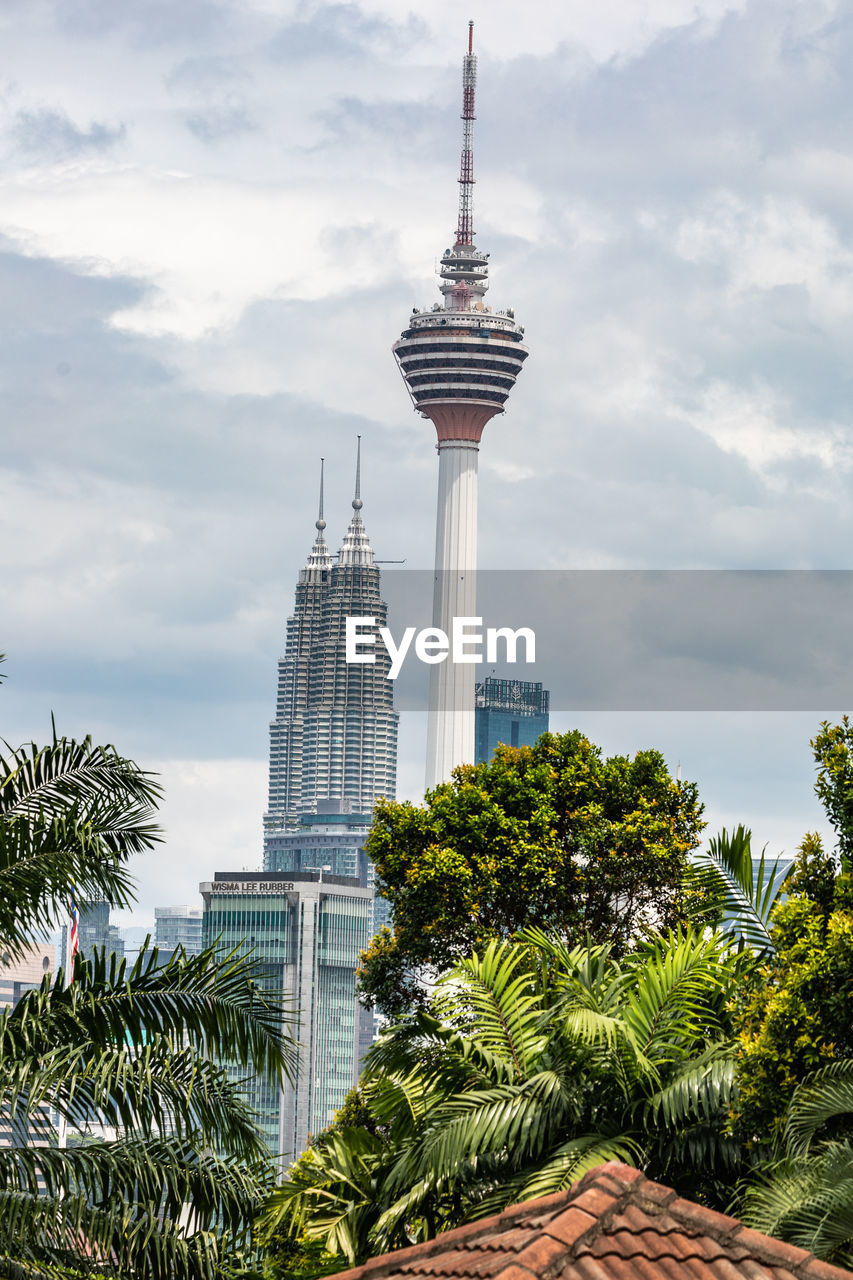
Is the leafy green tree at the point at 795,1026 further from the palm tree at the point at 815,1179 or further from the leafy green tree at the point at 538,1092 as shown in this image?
the leafy green tree at the point at 538,1092

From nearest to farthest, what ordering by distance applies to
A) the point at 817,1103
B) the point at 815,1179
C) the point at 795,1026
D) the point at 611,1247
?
the point at 611,1247 < the point at 815,1179 < the point at 817,1103 < the point at 795,1026

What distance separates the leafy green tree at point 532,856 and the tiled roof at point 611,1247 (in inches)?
760

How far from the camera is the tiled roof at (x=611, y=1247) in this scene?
1005 cm

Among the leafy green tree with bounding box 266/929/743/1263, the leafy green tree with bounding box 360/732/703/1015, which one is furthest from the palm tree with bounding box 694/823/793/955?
the leafy green tree with bounding box 360/732/703/1015

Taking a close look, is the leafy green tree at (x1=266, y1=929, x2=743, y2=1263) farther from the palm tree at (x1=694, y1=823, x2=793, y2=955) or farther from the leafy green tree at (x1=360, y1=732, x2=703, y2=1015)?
the leafy green tree at (x1=360, y1=732, x2=703, y2=1015)

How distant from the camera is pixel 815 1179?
12.1 meters

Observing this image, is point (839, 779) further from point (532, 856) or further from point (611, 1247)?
point (532, 856)

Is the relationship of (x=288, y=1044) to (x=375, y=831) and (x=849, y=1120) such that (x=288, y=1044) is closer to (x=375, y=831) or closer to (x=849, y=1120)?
(x=849, y=1120)

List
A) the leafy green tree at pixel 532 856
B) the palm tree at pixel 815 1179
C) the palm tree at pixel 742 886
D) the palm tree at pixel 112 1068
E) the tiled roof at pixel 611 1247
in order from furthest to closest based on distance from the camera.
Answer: the leafy green tree at pixel 532 856 → the palm tree at pixel 742 886 → the palm tree at pixel 112 1068 → the palm tree at pixel 815 1179 → the tiled roof at pixel 611 1247

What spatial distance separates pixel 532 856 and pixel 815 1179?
19016mm

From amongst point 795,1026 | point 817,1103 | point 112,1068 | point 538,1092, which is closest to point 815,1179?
point 817,1103

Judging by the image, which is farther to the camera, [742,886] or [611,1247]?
[742,886]

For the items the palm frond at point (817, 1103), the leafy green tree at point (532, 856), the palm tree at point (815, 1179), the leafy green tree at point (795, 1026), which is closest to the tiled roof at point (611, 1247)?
the palm tree at point (815, 1179)

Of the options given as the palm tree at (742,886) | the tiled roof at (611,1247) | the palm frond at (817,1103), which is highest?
the palm tree at (742,886)
